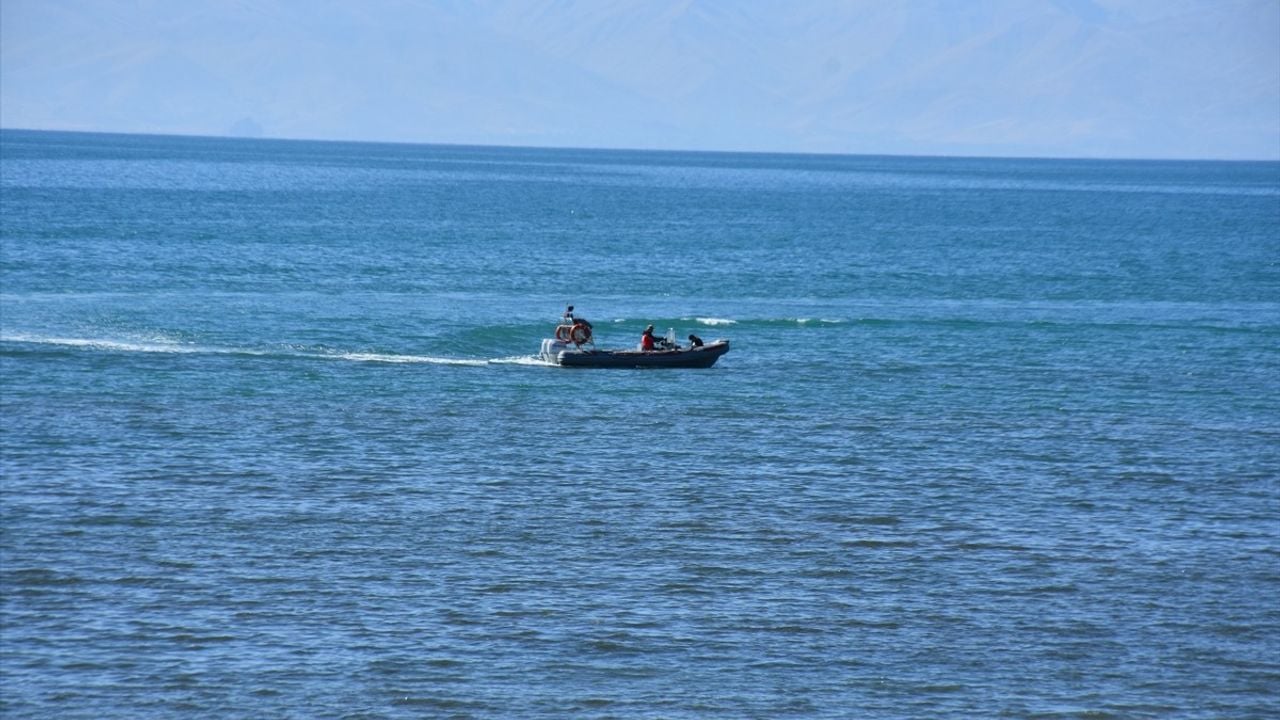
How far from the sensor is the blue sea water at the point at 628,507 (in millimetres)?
24547

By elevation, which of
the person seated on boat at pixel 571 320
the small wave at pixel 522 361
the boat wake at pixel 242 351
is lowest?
the small wave at pixel 522 361

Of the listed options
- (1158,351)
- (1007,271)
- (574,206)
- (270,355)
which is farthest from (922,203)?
(270,355)

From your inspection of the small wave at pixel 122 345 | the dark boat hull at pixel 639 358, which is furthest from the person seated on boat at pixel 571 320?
the small wave at pixel 122 345

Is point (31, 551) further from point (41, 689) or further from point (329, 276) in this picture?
point (329, 276)

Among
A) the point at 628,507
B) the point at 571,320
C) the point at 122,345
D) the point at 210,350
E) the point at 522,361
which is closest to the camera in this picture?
the point at 628,507

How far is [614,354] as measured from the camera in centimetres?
5284

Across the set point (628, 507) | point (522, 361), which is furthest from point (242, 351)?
point (628, 507)

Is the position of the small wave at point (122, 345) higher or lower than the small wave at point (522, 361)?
higher

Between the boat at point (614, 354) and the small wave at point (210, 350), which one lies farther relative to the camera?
the small wave at point (210, 350)

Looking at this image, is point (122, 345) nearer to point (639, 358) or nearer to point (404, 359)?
point (404, 359)

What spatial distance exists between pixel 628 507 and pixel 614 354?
19.3m

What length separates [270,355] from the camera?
175ft

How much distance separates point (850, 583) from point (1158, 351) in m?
33.7

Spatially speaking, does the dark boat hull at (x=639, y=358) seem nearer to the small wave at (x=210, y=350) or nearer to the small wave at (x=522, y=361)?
the small wave at (x=522, y=361)
